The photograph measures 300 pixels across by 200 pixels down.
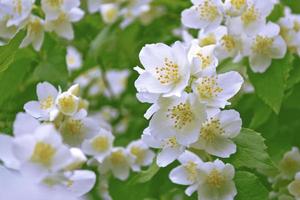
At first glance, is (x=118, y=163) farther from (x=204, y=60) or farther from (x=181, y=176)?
(x=204, y=60)

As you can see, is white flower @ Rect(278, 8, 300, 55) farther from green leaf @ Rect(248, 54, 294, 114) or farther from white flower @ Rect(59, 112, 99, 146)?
white flower @ Rect(59, 112, 99, 146)

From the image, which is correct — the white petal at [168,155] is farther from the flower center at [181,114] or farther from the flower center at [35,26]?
the flower center at [35,26]

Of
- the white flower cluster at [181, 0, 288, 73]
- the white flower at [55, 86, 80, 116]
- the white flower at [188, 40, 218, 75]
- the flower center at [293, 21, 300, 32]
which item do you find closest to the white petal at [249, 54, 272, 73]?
the white flower cluster at [181, 0, 288, 73]

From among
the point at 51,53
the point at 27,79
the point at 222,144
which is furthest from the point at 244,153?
the point at 27,79

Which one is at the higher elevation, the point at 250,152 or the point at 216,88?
the point at 216,88

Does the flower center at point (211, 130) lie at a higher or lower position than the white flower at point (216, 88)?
lower

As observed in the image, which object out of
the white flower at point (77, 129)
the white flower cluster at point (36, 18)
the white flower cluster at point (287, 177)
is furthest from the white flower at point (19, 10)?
the white flower cluster at point (287, 177)

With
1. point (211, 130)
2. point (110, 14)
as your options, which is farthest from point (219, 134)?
point (110, 14)
